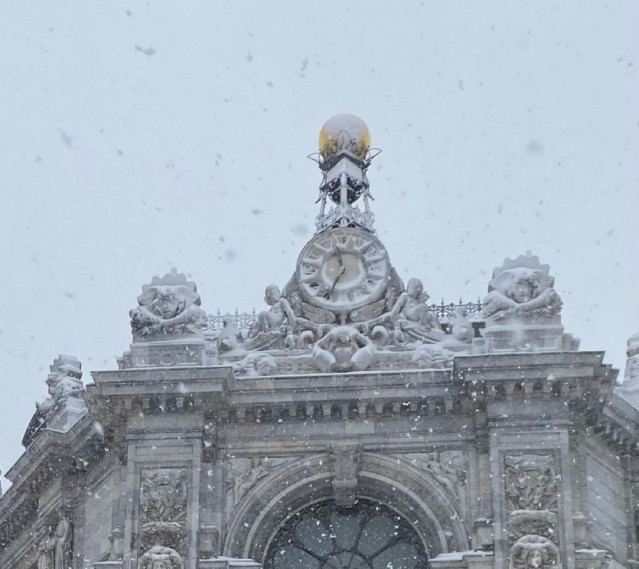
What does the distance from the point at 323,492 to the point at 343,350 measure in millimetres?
2437

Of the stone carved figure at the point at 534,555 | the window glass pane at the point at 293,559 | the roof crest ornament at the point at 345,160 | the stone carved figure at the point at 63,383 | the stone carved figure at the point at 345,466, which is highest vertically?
the roof crest ornament at the point at 345,160

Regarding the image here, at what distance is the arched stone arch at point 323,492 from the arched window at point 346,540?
14.3 inches

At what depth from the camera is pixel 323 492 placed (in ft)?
98.8

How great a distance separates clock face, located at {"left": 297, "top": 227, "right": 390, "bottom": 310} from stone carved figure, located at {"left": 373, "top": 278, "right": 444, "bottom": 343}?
1.42 feet

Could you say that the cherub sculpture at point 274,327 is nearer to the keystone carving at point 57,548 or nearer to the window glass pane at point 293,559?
the window glass pane at point 293,559

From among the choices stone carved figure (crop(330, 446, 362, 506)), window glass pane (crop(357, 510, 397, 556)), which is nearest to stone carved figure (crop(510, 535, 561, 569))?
window glass pane (crop(357, 510, 397, 556))

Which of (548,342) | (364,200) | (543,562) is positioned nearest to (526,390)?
(548,342)

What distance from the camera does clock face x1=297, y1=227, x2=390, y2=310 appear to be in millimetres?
31094

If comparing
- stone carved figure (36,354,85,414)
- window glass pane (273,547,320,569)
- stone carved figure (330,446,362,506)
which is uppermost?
stone carved figure (36,354,85,414)

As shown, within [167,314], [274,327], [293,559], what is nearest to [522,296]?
[274,327]

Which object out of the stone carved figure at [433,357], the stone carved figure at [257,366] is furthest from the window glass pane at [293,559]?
the stone carved figure at [433,357]

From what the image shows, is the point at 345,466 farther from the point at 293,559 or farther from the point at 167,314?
the point at 167,314

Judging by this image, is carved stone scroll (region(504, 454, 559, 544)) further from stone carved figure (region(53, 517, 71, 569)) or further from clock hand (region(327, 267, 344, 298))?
stone carved figure (region(53, 517, 71, 569))

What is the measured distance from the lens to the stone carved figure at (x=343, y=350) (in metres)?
30.1
